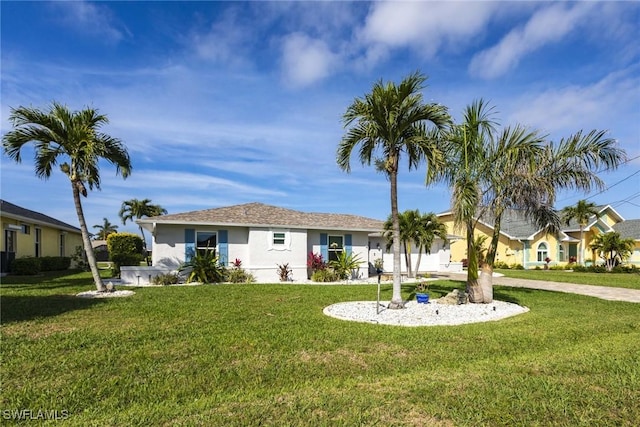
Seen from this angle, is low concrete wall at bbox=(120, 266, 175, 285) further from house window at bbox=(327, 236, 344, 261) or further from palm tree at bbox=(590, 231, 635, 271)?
palm tree at bbox=(590, 231, 635, 271)

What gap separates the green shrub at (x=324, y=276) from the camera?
730 inches

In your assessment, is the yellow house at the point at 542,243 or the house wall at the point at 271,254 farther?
the yellow house at the point at 542,243

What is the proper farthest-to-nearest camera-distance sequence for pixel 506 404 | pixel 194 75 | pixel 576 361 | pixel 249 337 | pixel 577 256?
pixel 577 256
pixel 194 75
pixel 249 337
pixel 576 361
pixel 506 404

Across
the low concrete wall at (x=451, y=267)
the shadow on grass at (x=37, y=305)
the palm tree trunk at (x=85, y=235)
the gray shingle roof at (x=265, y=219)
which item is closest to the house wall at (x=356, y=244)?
the gray shingle roof at (x=265, y=219)

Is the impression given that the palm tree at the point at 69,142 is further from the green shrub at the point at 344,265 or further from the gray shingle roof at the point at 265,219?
the green shrub at the point at 344,265

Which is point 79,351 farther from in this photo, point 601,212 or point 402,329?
point 601,212

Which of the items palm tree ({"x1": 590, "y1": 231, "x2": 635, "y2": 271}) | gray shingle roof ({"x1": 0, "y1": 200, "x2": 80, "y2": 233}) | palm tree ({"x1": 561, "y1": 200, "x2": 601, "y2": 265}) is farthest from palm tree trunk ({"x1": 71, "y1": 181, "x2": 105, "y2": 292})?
palm tree ({"x1": 590, "y1": 231, "x2": 635, "y2": 271})

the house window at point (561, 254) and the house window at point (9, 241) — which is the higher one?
the house window at point (9, 241)

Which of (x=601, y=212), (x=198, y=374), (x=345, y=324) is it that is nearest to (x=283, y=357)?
(x=198, y=374)

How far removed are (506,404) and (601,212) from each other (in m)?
41.6

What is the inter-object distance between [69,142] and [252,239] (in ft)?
28.6

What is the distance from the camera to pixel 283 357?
18.9 feet

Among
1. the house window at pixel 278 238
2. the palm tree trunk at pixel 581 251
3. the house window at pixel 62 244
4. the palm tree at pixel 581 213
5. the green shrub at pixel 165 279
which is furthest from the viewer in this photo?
the palm tree trunk at pixel 581 251

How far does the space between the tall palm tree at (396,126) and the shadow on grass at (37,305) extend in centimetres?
873
